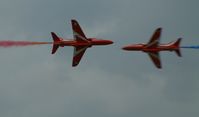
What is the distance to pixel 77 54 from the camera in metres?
47.1

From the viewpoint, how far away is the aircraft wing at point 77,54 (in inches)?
1823

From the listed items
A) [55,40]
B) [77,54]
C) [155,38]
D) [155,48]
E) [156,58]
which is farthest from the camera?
[77,54]

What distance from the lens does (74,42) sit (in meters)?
45.5

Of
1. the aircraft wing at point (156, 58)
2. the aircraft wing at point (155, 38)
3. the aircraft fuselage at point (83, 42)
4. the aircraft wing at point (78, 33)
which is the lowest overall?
the aircraft wing at point (156, 58)

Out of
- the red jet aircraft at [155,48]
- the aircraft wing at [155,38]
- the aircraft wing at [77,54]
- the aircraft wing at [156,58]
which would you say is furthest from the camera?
the aircraft wing at [77,54]

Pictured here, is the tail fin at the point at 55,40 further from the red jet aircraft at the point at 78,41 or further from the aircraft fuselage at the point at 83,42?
the aircraft fuselage at the point at 83,42

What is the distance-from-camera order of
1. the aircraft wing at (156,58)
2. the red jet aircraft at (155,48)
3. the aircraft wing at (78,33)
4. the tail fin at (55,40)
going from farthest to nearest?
1. the tail fin at (55,40)
2. the aircraft wing at (78,33)
3. the aircraft wing at (156,58)
4. the red jet aircraft at (155,48)

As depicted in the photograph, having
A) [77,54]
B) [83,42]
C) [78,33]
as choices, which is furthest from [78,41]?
[77,54]

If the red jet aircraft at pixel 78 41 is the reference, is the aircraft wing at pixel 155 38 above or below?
below

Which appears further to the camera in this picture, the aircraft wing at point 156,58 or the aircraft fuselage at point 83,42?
the aircraft fuselage at point 83,42

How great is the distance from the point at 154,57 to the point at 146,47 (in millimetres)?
1914

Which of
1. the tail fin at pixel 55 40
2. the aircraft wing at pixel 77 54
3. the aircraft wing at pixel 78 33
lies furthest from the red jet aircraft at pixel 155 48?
the tail fin at pixel 55 40

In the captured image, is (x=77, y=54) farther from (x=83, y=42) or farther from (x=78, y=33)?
(x=78, y=33)

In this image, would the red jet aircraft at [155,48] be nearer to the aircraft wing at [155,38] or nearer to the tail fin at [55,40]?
the aircraft wing at [155,38]
